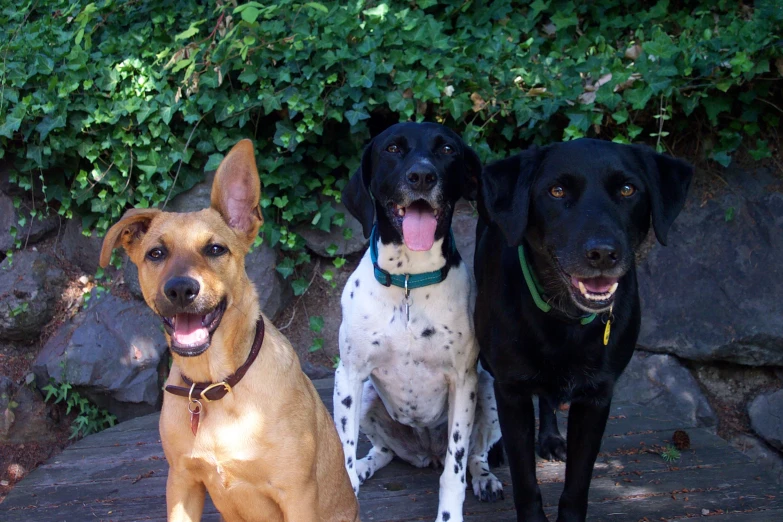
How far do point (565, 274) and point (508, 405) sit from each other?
1.91 ft

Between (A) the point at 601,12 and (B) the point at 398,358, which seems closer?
(B) the point at 398,358

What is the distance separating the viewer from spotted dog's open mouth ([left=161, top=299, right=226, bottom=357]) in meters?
2.27

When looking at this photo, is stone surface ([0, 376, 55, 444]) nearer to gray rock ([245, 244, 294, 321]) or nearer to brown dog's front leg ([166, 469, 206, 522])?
gray rock ([245, 244, 294, 321])

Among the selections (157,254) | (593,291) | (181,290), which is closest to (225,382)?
(181,290)

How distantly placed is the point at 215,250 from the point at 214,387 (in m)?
0.46

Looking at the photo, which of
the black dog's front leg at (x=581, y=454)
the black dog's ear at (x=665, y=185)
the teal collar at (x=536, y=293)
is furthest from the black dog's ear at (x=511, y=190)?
the black dog's front leg at (x=581, y=454)

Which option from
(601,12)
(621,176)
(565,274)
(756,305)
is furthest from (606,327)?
(601,12)

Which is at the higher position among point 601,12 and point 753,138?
point 601,12

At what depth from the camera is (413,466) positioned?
353 centimetres

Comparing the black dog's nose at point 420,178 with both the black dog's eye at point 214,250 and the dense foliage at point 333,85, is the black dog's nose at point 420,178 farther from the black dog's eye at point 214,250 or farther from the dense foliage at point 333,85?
the dense foliage at point 333,85

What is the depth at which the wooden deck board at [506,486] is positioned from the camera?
3012mm

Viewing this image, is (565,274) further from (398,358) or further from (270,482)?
(270,482)

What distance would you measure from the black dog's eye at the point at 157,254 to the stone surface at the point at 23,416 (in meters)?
3.09

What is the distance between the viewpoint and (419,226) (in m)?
2.96
